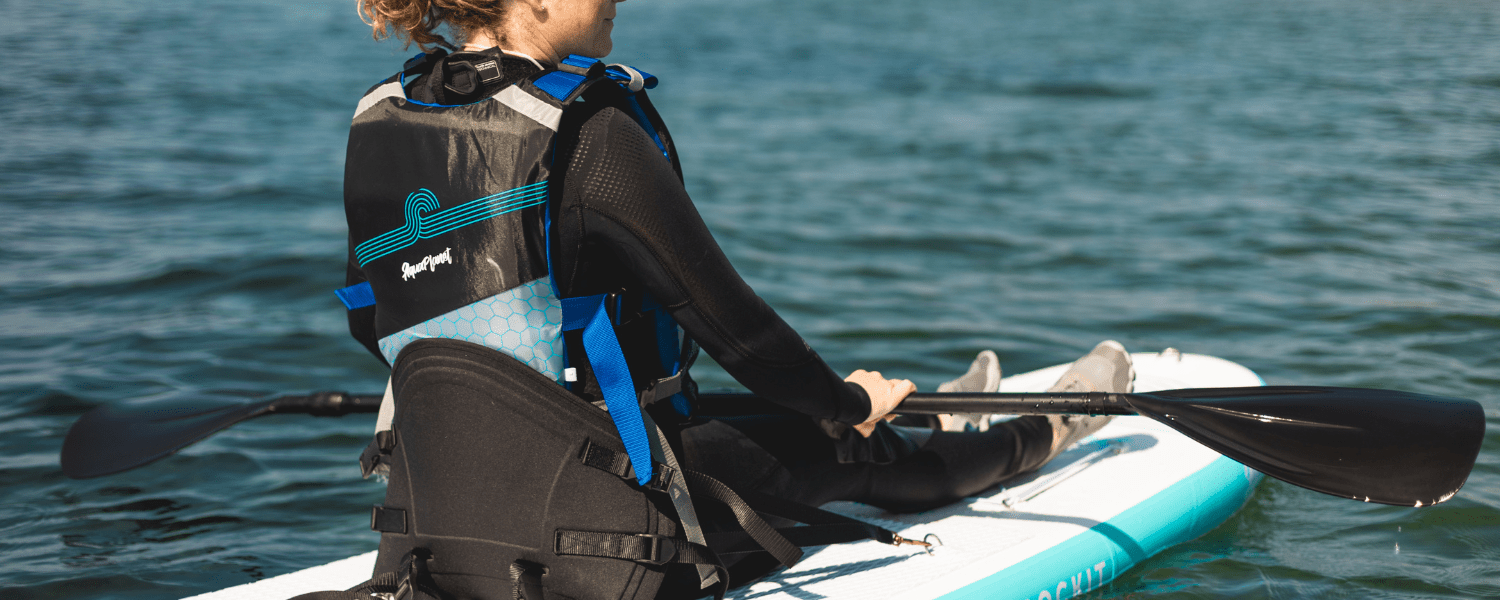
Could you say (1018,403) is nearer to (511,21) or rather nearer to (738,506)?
(738,506)

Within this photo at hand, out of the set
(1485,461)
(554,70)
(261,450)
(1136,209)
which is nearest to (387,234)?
(554,70)

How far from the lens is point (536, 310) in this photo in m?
1.96

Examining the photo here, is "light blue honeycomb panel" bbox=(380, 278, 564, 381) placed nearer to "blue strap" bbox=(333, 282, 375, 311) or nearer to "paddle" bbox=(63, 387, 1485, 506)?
"blue strap" bbox=(333, 282, 375, 311)

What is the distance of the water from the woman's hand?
41.3 inches

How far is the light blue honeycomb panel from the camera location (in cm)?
194

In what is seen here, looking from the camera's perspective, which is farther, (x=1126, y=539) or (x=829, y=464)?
(x=1126, y=539)

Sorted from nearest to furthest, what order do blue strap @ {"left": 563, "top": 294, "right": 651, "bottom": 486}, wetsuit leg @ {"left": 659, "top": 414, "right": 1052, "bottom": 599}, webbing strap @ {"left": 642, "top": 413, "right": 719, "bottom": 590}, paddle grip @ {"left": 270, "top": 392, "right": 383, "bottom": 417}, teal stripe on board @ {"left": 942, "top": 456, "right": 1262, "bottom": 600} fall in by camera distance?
blue strap @ {"left": 563, "top": 294, "right": 651, "bottom": 486}, webbing strap @ {"left": 642, "top": 413, "right": 719, "bottom": 590}, wetsuit leg @ {"left": 659, "top": 414, "right": 1052, "bottom": 599}, teal stripe on board @ {"left": 942, "top": 456, "right": 1262, "bottom": 600}, paddle grip @ {"left": 270, "top": 392, "right": 383, "bottom": 417}

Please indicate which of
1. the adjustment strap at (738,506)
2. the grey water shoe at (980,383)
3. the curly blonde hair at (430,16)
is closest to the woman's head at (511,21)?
the curly blonde hair at (430,16)

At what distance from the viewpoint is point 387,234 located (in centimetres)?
203

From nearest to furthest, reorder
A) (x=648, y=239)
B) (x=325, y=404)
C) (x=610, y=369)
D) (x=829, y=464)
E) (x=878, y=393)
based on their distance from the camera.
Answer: (x=648, y=239), (x=610, y=369), (x=878, y=393), (x=829, y=464), (x=325, y=404)

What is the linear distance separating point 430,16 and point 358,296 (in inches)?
23.4

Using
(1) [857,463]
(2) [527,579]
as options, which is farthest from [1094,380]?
(2) [527,579]

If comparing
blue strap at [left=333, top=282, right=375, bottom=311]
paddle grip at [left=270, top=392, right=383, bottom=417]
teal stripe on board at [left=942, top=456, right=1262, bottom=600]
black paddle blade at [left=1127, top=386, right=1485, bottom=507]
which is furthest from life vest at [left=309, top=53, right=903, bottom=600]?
black paddle blade at [left=1127, top=386, right=1485, bottom=507]

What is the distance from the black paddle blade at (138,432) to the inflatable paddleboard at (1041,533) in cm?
43
